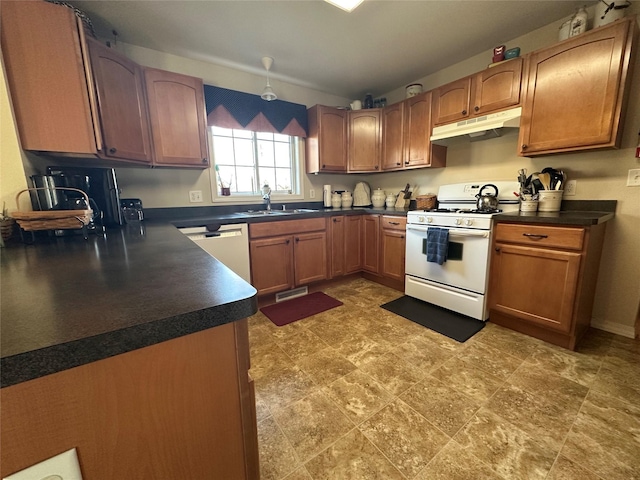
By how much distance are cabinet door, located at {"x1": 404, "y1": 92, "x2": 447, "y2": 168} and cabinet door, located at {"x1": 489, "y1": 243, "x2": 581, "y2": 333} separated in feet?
4.12

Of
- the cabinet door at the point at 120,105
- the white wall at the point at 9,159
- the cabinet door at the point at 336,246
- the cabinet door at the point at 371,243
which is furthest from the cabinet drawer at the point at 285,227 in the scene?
the white wall at the point at 9,159

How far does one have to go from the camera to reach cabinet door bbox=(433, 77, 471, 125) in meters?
2.40

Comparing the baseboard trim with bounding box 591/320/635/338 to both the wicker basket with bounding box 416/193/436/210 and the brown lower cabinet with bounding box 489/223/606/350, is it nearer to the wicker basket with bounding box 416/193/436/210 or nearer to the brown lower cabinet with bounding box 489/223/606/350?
the brown lower cabinet with bounding box 489/223/606/350

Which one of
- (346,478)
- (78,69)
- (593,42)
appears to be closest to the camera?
(346,478)

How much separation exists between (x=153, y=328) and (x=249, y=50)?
2750mm

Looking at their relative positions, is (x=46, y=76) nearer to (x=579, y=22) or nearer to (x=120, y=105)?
(x=120, y=105)

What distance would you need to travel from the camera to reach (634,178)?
5.99 ft

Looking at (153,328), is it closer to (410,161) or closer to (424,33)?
(424,33)

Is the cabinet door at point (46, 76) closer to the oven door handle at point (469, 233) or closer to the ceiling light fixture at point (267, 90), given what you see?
the ceiling light fixture at point (267, 90)

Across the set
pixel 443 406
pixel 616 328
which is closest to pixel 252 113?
pixel 443 406

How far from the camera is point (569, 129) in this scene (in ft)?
6.10

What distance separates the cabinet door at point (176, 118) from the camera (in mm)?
2133

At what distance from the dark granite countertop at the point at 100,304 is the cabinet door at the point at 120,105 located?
118cm

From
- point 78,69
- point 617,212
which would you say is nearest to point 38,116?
point 78,69
